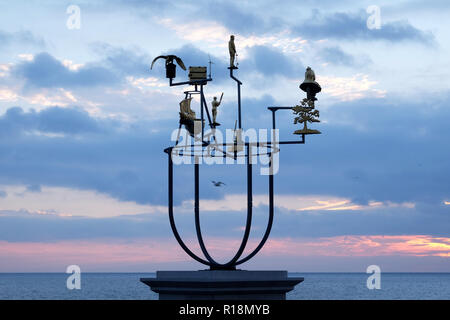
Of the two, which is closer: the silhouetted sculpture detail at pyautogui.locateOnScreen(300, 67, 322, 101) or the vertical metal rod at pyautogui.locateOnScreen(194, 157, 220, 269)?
the vertical metal rod at pyautogui.locateOnScreen(194, 157, 220, 269)

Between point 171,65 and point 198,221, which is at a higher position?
point 171,65

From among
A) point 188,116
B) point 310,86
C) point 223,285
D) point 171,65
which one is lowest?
point 223,285

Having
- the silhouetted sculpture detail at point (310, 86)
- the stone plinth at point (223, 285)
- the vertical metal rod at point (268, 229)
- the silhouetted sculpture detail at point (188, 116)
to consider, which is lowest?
the stone plinth at point (223, 285)

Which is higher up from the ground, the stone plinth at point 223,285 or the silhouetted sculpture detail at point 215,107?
the silhouetted sculpture detail at point 215,107

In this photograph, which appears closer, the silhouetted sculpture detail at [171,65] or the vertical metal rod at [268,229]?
the vertical metal rod at [268,229]

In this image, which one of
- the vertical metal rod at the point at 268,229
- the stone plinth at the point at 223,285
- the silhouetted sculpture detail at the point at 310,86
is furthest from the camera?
the silhouetted sculpture detail at the point at 310,86

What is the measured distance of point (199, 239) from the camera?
18.8m

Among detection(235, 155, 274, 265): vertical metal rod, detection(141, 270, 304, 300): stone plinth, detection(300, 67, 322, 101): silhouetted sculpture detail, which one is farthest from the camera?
detection(300, 67, 322, 101): silhouetted sculpture detail

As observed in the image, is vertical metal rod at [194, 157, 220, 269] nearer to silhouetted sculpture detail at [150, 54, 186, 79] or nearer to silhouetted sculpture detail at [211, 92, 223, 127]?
→ silhouetted sculpture detail at [211, 92, 223, 127]

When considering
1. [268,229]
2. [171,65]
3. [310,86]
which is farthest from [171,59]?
[268,229]

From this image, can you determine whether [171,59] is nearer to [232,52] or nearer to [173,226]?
[232,52]

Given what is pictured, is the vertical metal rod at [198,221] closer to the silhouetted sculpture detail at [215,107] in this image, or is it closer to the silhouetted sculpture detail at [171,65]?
the silhouetted sculpture detail at [215,107]
